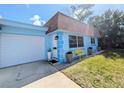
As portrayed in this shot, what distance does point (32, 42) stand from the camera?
845cm

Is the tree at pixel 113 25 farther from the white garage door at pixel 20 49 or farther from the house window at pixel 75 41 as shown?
the white garage door at pixel 20 49

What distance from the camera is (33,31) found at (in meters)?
8.53

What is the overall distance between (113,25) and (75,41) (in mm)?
12628

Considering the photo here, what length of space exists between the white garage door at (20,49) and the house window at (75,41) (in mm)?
2407

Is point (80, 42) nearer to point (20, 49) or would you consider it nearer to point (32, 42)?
point (32, 42)

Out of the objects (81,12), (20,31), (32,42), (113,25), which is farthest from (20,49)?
(81,12)

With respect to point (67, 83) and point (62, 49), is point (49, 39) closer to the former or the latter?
point (62, 49)

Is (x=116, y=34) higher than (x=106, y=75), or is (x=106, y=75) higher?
(x=116, y=34)

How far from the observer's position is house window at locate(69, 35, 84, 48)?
883 centimetres

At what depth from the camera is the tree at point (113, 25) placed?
1845 centimetres

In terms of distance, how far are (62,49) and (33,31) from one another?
2.82 metres

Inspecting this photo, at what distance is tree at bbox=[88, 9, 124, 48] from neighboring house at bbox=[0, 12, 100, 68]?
11.1m

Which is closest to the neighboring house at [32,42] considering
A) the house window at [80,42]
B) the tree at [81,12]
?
the house window at [80,42]
